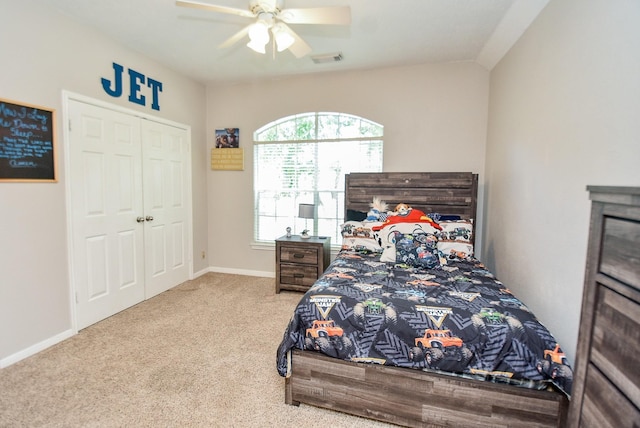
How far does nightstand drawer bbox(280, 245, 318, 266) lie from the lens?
3611 millimetres

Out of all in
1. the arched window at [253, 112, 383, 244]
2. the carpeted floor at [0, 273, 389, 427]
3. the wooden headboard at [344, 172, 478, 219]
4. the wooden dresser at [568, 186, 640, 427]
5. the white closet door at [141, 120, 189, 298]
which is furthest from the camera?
the arched window at [253, 112, 383, 244]

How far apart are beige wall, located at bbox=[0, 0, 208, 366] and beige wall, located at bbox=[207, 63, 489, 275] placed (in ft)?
5.42

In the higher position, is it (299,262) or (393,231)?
(393,231)

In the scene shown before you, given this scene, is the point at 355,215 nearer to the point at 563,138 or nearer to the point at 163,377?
the point at 563,138

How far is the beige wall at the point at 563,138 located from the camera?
4.69ft

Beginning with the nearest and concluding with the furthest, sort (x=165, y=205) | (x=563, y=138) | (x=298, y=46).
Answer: (x=563, y=138), (x=298, y=46), (x=165, y=205)

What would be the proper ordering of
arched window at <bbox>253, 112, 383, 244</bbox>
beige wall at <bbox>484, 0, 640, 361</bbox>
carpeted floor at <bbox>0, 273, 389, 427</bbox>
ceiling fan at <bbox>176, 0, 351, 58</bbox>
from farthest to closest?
arched window at <bbox>253, 112, 383, 244</bbox>, ceiling fan at <bbox>176, 0, 351, 58</bbox>, carpeted floor at <bbox>0, 273, 389, 427</bbox>, beige wall at <bbox>484, 0, 640, 361</bbox>

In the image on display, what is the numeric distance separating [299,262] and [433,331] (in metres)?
2.22

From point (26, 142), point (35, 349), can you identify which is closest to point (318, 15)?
point (26, 142)

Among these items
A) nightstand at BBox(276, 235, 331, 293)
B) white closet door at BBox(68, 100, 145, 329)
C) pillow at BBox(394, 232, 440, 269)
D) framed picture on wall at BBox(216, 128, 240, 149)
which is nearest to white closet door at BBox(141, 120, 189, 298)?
white closet door at BBox(68, 100, 145, 329)

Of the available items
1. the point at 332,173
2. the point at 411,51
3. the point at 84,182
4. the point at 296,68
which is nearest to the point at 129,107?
the point at 84,182

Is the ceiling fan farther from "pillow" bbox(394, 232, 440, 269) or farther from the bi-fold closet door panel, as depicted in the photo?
"pillow" bbox(394, 232, 440, 269)

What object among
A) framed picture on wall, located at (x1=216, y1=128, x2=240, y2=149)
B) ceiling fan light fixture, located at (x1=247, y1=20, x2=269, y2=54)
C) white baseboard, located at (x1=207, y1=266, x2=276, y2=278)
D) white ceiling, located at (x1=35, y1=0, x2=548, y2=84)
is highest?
white ceiling, located at (x1=35, y1=0, x2=548, y2=84)

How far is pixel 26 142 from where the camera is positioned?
2326 millimetres
